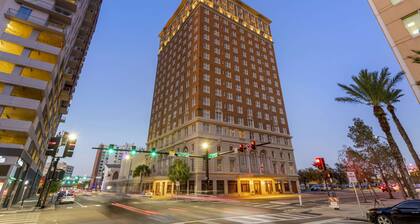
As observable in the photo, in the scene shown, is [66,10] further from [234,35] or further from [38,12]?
[234,35]

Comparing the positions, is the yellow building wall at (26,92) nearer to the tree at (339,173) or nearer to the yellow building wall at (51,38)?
the yellow building wall at (51,38)

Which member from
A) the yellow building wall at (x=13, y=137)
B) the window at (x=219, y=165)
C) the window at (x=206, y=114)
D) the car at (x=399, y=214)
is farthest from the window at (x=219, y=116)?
the car at (x=399, y=214)

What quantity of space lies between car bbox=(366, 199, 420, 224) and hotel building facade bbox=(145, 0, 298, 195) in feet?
118

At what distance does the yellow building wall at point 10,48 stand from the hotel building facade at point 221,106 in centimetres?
3325

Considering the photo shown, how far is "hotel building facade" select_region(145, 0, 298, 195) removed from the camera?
49.7 meters

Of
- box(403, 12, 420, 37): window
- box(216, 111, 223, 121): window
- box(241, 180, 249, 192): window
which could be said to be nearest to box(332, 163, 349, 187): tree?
box(241, 180, 249, 192): window

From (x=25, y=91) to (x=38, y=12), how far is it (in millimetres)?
12250

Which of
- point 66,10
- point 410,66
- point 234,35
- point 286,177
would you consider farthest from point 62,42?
point 286,177

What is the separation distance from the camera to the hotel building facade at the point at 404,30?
1641 centimetres

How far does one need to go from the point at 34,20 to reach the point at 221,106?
40.1 metres

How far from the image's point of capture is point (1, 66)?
88.4 ft

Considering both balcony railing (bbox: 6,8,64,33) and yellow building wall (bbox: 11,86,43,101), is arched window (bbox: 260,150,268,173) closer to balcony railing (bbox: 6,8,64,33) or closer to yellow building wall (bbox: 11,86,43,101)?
yellow building wall (bbox: 11,86,43,101)

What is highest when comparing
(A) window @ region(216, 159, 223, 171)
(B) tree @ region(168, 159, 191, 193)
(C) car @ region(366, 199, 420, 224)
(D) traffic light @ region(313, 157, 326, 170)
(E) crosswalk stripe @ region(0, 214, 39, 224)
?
(A) window @ region(216, 159, 223, 171)

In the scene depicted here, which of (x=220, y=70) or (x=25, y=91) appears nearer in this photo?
(x=25, y=91)
